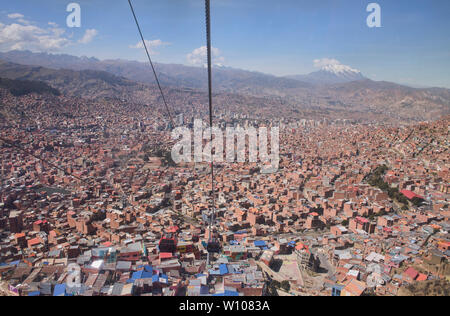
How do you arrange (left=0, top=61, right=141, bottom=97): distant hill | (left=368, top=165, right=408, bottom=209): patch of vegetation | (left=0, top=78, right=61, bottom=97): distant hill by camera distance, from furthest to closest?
(left=0, top=61, right=141, bottom=97): distant hill → (left=0, top=78, right=61, bottom=97): distant hill → (left=368, top=165, right=408, bottom=209): patch of vegetation

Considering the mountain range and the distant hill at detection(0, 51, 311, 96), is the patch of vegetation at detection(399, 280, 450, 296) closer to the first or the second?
the mountain range

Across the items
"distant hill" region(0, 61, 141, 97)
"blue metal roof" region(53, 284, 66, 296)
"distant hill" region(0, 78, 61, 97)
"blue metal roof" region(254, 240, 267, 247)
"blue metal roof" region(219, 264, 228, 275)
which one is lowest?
"blue metal roof" region(254, 240, 267, 247)

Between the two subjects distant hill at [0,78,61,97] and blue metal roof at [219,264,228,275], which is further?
distant hill at [0,78,61,97]

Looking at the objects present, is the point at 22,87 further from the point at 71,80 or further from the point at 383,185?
the point at 383,185

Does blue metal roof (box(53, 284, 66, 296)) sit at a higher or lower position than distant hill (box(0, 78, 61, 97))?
lower

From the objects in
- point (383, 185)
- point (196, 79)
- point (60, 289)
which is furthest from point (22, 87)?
point (196, 79)

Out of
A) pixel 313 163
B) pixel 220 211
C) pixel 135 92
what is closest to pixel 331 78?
pixel 135 92

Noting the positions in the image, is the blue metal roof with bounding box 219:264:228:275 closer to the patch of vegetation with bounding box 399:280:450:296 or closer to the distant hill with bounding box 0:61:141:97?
the patch of vegetation with bounding box 399:280:450:296

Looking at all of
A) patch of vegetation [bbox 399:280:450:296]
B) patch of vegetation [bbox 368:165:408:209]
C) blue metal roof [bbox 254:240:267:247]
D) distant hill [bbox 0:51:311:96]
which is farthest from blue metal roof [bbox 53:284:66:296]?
distant hill [bbox 0:51:311:96]

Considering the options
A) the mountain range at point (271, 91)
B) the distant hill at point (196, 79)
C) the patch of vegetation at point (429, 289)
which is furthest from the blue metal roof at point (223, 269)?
the distant hill at point (196, 79)

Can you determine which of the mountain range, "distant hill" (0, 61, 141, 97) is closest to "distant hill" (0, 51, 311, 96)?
the mountain range

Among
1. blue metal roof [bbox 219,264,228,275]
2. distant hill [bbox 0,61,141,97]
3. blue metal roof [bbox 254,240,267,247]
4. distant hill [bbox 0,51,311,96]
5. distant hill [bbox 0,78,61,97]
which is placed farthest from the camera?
distant hill [bbox 0,51,311,96]
